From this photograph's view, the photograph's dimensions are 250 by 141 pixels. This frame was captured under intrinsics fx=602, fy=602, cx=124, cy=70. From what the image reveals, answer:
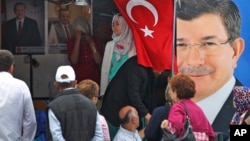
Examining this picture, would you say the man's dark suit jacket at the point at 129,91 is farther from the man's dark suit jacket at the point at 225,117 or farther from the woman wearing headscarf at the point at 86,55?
the man's dark suit jacket at the point at 225,117

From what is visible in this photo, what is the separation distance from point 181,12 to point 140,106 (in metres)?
1.43

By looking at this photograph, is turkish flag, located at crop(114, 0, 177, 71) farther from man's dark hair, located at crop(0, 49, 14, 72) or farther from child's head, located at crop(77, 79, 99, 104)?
man's dark hair, located at crop(0, 49, 14, 72)

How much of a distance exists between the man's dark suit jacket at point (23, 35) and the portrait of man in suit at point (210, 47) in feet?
8.27

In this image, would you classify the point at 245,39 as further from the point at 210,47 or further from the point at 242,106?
the point at 242,106

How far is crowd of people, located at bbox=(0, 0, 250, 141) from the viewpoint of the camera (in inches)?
248

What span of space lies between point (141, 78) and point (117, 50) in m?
0.56

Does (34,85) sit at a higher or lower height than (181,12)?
lower

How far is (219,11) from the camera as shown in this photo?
8164 mm

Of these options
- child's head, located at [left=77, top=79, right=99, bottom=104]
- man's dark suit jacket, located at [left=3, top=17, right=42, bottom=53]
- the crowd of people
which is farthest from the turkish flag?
man's dark suit jacket, located at [left=3, top=17, right=42, bottom=53]

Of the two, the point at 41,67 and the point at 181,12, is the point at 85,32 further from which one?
the point at 181,12

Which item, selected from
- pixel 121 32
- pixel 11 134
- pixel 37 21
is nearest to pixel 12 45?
pixel 37 21

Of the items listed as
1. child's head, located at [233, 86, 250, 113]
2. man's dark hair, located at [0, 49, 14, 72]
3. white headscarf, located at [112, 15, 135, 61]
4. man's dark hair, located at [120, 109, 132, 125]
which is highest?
white headscarf, located at [112, 15, 135, 61]

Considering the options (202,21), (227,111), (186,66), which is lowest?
(227,111)

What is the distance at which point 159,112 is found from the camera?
20.6 feet
